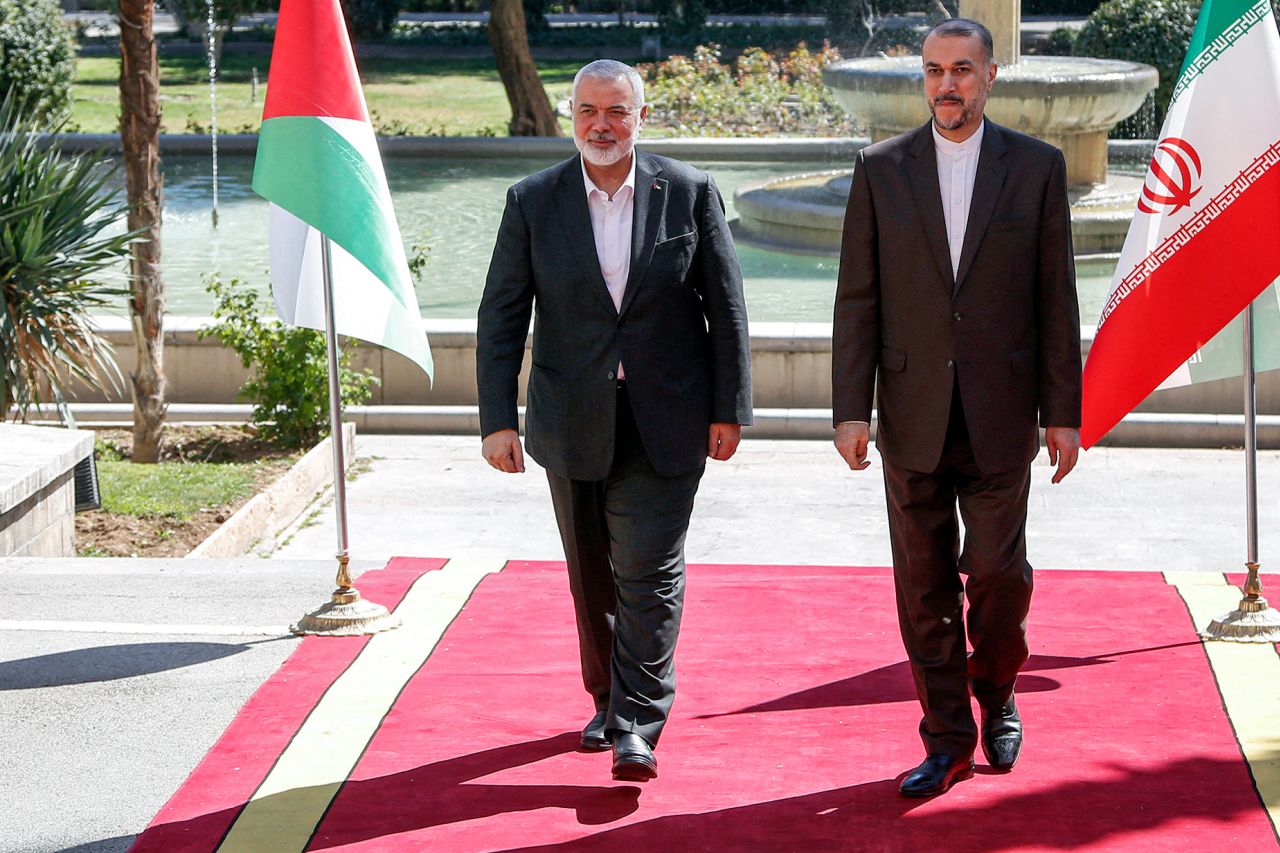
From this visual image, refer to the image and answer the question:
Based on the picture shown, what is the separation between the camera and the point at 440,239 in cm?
1570

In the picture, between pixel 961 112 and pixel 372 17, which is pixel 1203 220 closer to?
pixel 961 112

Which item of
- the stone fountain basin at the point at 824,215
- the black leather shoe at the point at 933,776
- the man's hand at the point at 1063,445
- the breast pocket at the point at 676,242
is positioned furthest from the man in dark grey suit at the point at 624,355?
the stone fountain basin at the point at 824,215

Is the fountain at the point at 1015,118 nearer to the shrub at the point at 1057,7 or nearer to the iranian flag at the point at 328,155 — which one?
Result: the iranian flag at the point at 328,155

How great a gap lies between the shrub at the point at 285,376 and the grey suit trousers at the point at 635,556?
215 inches

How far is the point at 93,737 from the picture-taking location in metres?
5.02

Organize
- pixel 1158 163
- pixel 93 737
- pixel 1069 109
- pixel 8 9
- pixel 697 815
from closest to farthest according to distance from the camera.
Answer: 1. pixel 697 815
2. pixel 93 737
3. pixel 1158 163
4. pixel 1069 109
5. pixel 8 9

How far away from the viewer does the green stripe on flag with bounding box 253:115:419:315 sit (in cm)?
609

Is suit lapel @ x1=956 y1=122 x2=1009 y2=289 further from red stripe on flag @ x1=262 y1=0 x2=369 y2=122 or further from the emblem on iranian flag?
red stripe on flag @ x1=262 y1=0 x2=369 y2=122

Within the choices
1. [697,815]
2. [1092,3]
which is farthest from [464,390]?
[1092,3]

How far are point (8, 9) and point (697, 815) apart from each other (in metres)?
22.6

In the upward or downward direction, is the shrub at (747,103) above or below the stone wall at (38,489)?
above

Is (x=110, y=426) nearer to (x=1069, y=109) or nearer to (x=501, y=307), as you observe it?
(x=501, y=307)

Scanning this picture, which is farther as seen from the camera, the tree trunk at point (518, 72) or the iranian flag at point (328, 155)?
the tree trunk at point (518, 72)

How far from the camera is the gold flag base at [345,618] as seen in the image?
19.2 feet
